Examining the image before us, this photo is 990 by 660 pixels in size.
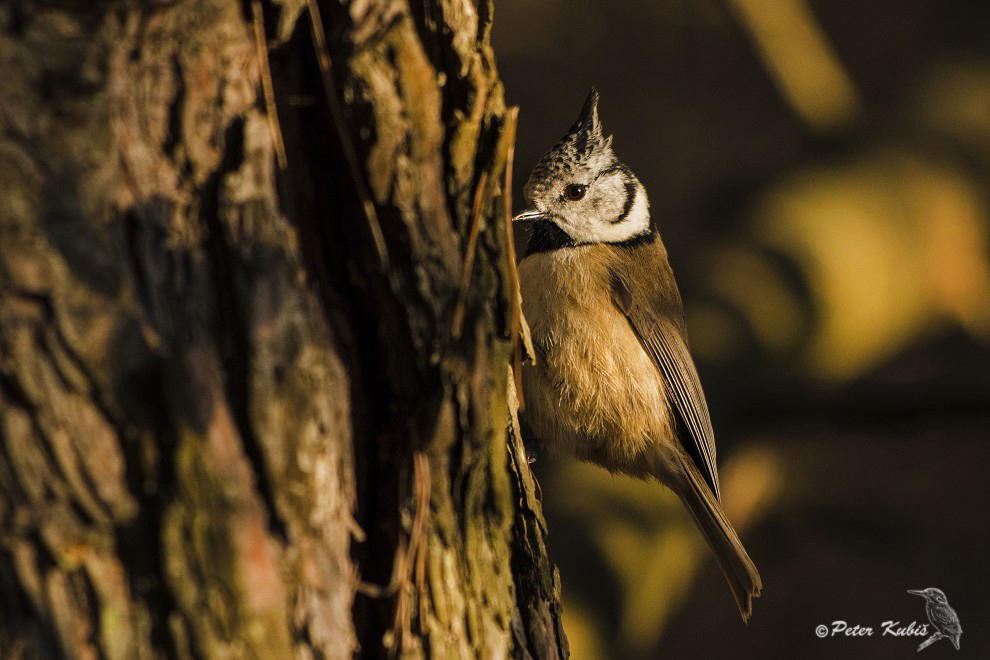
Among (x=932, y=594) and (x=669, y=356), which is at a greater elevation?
(x=669, y=356)

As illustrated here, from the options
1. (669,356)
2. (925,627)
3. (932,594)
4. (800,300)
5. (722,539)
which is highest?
(669,356)

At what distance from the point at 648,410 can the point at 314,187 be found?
190 centimetres

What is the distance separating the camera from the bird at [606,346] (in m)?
3.22

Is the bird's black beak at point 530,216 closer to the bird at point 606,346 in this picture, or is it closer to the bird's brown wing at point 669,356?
the bird at point 606,346

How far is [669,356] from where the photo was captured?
3.45m

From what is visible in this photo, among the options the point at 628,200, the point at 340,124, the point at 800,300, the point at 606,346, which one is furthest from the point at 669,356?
the point at 340,124

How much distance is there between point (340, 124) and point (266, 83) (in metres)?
0.14

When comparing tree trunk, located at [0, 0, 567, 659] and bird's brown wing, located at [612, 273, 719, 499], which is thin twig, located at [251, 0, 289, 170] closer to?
tree trunk, located at [0, 0, 567, 659]

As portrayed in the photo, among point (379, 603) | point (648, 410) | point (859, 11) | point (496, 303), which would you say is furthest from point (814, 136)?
point (379, 603)

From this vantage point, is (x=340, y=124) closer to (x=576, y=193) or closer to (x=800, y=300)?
(x=576, y=193)

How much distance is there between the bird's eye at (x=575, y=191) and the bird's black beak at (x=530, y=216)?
11cm

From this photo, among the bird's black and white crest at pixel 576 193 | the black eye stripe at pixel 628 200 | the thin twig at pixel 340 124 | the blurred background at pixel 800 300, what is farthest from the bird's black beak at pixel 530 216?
the thin twig at pixel 340 124

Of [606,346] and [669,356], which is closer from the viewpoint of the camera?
[606,346]

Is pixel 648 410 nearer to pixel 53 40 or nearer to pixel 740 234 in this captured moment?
pixel 740 234
